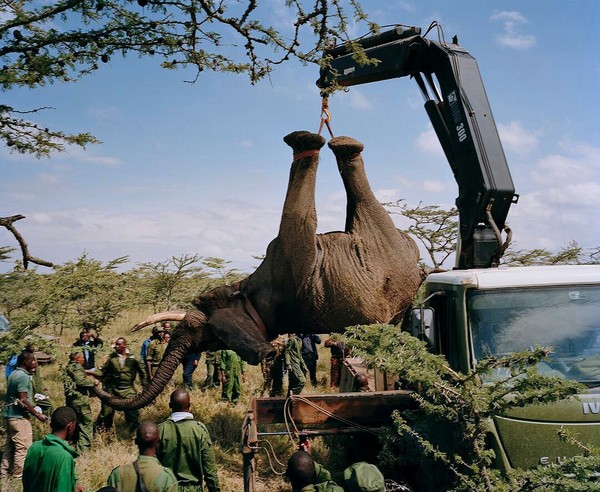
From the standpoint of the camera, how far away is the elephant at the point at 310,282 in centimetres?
654

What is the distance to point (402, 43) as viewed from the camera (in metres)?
7.28

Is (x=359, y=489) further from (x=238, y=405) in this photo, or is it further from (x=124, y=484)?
(x=238, y=405)

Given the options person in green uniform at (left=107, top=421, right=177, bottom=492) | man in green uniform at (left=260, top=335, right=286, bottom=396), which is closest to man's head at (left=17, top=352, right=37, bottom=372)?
person in green uniform at (left=107, top=421, right=177, bottom=492)

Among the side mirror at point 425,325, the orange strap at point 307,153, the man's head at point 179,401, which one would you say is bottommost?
the man's head at point 179,401

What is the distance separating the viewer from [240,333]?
6.60 metres

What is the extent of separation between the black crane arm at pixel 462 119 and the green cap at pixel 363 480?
362 centimetres

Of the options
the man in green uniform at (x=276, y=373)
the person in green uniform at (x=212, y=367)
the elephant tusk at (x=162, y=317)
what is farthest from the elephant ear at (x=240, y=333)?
the person in green uniform at (x=212, y=367)

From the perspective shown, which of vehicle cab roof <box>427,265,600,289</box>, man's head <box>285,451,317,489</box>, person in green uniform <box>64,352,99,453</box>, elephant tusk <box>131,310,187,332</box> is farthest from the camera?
person in green uniform <box>64,352,99,453</box>

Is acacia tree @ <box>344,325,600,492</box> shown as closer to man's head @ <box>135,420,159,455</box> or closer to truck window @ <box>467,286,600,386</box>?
truck window @ <box>467,286,600,386</box>

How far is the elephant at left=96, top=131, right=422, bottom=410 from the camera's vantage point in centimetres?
654

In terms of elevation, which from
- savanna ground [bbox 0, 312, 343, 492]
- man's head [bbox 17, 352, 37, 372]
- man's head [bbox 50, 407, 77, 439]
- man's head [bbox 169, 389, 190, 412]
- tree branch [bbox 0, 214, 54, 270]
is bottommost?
savanna ground [bbox 0, 312, 343, 492]

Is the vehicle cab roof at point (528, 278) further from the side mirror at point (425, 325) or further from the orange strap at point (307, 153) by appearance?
the orange strap at point (307, 153)

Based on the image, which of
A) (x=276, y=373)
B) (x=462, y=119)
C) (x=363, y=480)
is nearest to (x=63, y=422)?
(x=363, y=480)

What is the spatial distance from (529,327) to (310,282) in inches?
107
